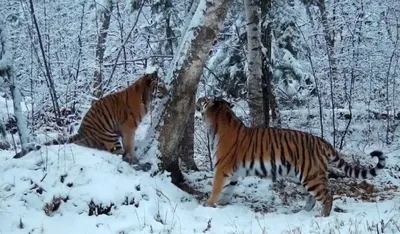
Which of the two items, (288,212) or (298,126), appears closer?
(288,212)

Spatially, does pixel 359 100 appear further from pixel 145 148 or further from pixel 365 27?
pixel 145 148

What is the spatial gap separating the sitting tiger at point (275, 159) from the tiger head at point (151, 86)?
1.04 m

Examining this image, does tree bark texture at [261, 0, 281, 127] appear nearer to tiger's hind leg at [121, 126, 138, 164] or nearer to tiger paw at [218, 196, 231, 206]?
tiger paw at [218, 196, 231, 206]

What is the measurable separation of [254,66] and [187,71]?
1.93 meters

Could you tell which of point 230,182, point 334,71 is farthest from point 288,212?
point 334,71

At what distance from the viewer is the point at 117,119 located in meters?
8.30

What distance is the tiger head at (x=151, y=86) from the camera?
8.08 m

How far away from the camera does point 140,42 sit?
16.7m

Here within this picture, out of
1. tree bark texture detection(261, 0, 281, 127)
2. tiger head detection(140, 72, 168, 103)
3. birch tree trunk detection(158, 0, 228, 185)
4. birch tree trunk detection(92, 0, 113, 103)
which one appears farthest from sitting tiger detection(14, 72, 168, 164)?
birch tree trunk detection(92, 0, 113, 103)

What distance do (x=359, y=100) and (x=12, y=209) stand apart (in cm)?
1282

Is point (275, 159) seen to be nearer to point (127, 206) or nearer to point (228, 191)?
point (228, 191)

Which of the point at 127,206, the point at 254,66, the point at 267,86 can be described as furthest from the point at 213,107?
the point at 267,86

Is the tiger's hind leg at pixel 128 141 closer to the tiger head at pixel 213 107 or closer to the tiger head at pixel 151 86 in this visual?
the tiger head at pixel 151 86

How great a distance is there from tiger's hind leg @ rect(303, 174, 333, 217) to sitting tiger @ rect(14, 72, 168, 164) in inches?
96.5
